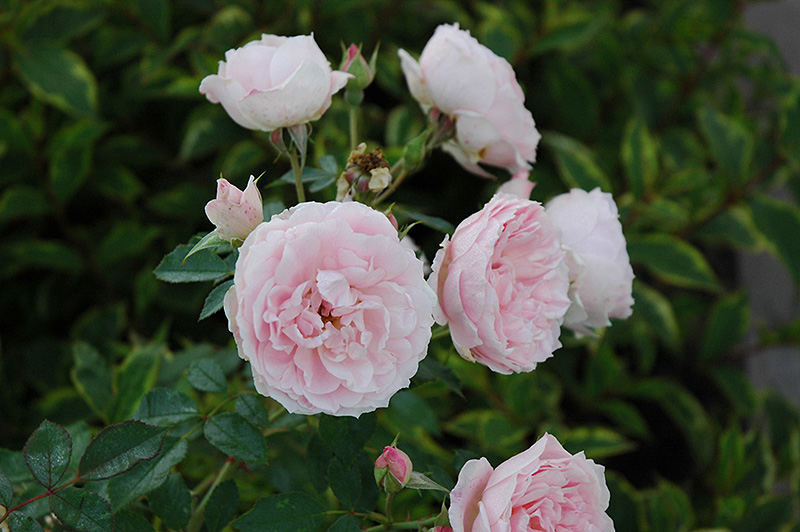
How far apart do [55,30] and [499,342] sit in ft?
3.63

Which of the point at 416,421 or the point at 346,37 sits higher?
the point at 346,37

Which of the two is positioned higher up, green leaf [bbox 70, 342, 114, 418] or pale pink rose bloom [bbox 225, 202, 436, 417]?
pale pink rose bloom [bbox 225, 202, 436, 417]

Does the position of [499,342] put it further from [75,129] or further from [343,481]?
[75,129]

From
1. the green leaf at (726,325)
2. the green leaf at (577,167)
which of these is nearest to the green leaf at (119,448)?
the green leaf at (577,167)

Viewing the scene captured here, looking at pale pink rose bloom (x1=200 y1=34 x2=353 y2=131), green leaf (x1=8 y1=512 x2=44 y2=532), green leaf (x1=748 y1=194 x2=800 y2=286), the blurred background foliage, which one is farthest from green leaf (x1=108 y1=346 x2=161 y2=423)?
green leaf (x1=748 y1=194 x2=800 y2=286)

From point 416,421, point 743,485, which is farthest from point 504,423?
point 743,485

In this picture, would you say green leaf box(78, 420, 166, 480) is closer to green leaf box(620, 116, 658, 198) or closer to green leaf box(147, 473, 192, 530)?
green leaf box(147, 473, 192, 530)

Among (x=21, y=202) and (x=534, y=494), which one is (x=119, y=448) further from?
(x=21, y=202)

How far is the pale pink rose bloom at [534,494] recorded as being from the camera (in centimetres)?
49

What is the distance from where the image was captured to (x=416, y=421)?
0.95 metres

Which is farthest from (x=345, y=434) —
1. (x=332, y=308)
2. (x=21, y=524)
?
(x=21, y=524)

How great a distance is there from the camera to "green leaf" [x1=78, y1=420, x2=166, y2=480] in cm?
54

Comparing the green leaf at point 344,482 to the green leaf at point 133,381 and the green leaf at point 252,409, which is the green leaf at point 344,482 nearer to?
the green leaf at point 252,409

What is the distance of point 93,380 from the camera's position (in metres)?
→ 0.85
